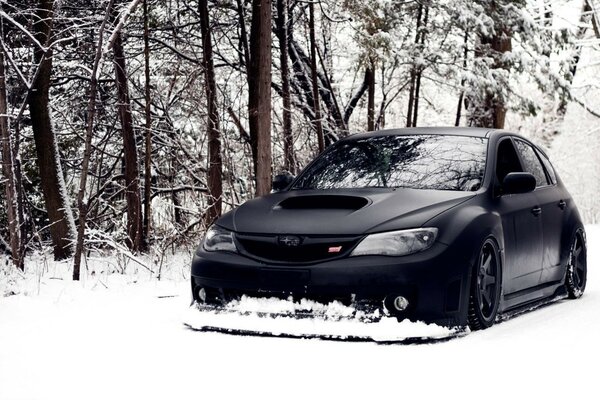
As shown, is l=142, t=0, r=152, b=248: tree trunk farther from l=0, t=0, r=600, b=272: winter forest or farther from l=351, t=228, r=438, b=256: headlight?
l=351, t=228, r=438, b=256: headlight

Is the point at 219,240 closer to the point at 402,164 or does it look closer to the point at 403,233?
the point at 403,233

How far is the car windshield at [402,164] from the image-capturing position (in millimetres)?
7242

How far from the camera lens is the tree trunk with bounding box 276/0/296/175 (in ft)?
52.0

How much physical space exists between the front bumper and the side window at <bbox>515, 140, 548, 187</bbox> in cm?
237

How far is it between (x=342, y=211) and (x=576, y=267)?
3.39 m

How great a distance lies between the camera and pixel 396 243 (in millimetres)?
6199

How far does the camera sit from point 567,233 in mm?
8727

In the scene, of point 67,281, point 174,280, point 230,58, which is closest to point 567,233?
point 174,280

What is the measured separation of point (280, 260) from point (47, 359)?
159cm

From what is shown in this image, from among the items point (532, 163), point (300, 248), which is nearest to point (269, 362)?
point (300, 248)

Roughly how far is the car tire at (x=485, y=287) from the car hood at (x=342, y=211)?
1.34ft

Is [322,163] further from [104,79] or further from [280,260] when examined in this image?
[104,79]

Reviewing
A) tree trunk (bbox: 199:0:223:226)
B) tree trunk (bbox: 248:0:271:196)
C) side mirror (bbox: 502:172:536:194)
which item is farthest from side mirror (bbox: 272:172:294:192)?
tree trunk (bbox: 199:0:223:226)

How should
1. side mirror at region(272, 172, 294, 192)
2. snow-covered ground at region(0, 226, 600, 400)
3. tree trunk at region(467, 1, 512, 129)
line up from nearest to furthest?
snow-covered ground at region(0, 226, 600, 400) < side mirror at region(272, 172, 294, 192) < tree trunk at region(467, 1, 512, 129)
